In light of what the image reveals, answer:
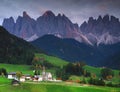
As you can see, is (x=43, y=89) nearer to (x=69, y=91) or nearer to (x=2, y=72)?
(x=69, y=91)

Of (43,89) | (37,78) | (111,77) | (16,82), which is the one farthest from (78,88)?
(111,77)

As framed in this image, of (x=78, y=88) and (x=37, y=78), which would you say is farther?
(x=37, y=78)

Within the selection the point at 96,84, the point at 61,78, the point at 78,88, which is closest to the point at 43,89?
the point at 78,88

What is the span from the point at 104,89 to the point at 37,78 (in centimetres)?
3836

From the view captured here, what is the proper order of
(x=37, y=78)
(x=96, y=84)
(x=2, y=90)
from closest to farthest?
(x=2, y=90) → (x=96, y=84) → (x=37, y=78)

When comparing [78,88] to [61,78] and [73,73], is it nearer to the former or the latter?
[61,78]

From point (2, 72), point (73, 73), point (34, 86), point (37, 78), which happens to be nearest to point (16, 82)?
point (34, 86)

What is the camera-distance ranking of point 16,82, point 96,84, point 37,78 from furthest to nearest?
point 37,78 → point 96,84 → point 16,82

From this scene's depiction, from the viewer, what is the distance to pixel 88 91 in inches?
4993

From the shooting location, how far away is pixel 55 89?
12575 centimetres

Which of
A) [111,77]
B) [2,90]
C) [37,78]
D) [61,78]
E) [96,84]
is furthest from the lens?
[111,77]

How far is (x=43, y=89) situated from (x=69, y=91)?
28.8 feet

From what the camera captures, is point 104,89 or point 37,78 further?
point 37,78

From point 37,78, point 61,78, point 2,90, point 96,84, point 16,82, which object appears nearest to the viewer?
point 2,90
